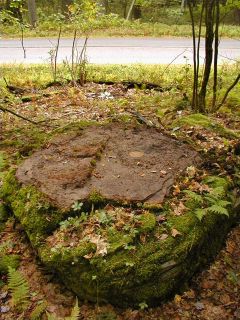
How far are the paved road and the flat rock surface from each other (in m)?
7.30

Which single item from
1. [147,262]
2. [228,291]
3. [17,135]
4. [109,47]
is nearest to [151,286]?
[147,262]

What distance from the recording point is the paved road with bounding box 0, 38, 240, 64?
12273mm

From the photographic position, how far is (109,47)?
14453 mm

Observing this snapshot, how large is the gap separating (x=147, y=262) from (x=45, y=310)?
1036 millimetres

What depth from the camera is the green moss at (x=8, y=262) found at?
3684 millimetres

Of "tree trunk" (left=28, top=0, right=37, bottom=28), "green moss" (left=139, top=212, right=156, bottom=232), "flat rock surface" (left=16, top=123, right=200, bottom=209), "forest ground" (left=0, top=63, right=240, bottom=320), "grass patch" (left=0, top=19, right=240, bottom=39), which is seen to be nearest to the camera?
"forest ground" (left=0, top=63, right=240, bottom=320)

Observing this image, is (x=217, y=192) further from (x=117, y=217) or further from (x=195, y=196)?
(x=117, y=217)

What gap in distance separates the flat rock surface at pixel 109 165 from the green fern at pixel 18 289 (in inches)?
30.7

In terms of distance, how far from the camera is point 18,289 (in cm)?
327

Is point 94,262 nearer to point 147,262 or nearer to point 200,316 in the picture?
point 147,262

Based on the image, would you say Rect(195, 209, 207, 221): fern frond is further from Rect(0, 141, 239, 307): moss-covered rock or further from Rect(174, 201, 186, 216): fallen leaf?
Rect(174, 201, 186, 216): fallen leaf

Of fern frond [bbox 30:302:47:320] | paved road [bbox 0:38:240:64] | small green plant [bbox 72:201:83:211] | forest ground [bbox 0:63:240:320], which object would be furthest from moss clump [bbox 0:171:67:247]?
paved road [bbox 0:38:240:64]

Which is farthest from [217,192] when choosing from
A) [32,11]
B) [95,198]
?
[32,11]

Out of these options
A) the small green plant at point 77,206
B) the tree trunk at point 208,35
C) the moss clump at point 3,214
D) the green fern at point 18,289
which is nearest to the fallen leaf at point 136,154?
the small green plant at point 77,206
